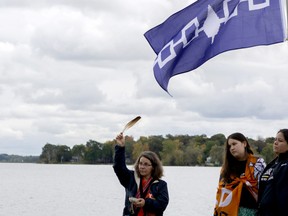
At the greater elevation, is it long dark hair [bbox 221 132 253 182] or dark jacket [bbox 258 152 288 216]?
long dark hair [bbox 221 132 253 182]

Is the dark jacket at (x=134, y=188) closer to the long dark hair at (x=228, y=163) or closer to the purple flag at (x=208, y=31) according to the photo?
the long dark hair at (x=228, y=163)

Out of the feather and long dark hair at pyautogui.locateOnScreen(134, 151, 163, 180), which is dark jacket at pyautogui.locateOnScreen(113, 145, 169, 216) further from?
the feather

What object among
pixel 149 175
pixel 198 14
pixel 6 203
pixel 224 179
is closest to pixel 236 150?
pixel 224 179

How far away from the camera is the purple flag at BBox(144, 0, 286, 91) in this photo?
736 centimetres

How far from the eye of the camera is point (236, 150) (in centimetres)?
734

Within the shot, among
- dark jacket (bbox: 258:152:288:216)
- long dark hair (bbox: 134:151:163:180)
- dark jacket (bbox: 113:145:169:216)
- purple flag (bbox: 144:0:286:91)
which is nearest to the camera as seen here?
dark jacket (bbox: 258:152:288:216)

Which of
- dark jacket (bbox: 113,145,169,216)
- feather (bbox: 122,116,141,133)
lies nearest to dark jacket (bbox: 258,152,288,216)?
dark jacket (bbox: 113,145,169,216)

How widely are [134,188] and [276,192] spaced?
176 centimetres

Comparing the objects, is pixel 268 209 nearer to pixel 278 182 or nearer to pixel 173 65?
pixel 278 182

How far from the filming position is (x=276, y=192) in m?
6.72

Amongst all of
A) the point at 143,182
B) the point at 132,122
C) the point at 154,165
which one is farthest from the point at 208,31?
the point at 143,182

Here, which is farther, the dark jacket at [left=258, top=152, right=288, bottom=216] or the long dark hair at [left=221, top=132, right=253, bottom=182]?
the long dark hair at [left=221, top=132, right=253, bottom=182]

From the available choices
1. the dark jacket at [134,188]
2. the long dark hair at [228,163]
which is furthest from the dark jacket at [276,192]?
the dark jacket at [134,188]

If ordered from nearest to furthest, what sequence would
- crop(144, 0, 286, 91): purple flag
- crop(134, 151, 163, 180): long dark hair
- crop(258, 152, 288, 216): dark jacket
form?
crop(258, 152, 288, 216): dark jacket, crop(144, 0, 286, 91): purple flag, crop(134, 151, 163, 180): long dark hair
